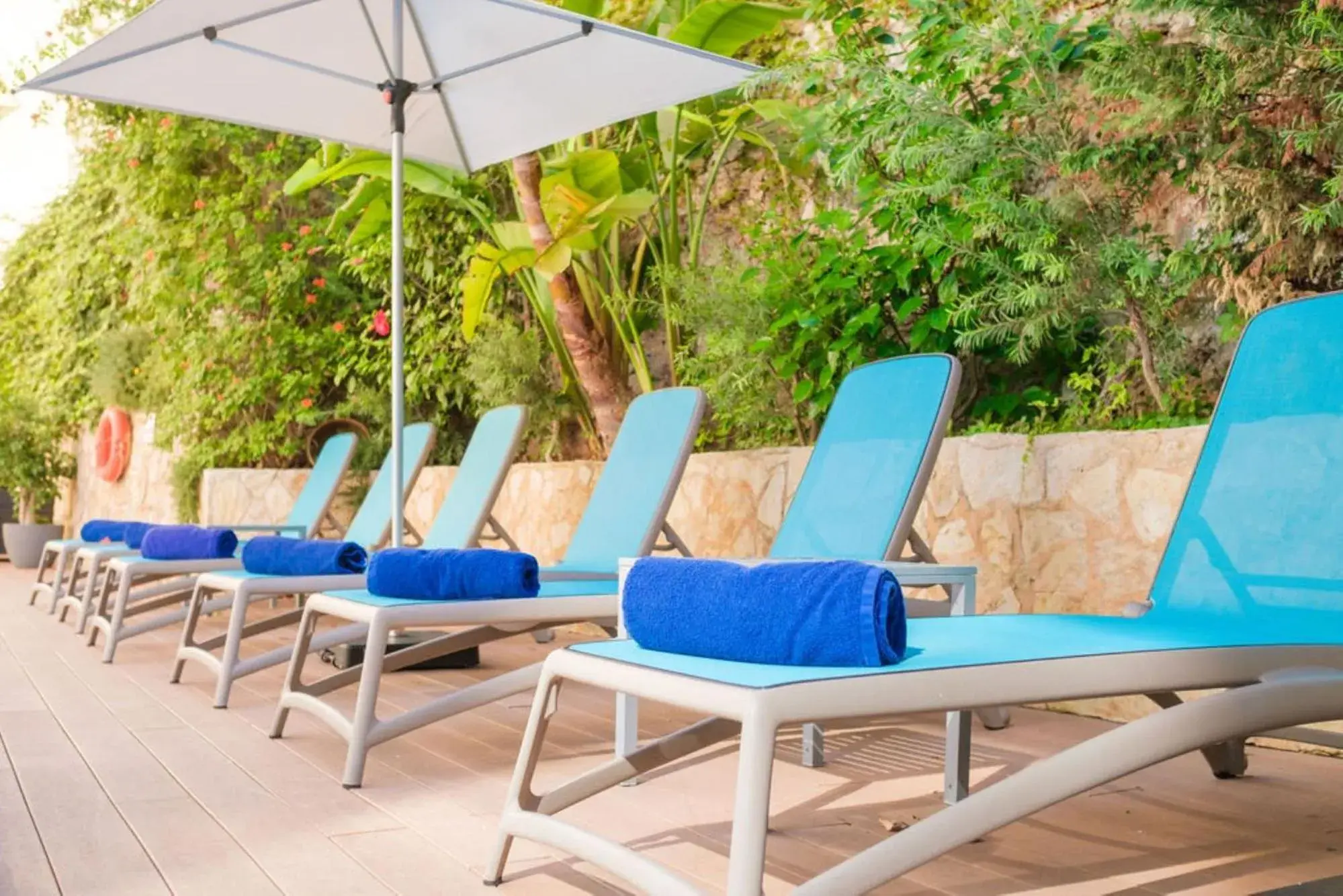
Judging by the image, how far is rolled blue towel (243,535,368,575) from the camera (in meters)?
4.26

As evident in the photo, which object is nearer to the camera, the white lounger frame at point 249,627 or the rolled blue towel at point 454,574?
the rolled blue towel at point 454,574

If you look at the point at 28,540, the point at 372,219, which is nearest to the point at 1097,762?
the point at 372,219

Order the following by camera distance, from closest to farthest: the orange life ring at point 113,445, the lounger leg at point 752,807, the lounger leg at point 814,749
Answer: the lounger leg at point 752,807 < the lounger leg at point 814,749 < the orange life ring at point 113,445

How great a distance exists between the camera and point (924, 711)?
1750 millimetres

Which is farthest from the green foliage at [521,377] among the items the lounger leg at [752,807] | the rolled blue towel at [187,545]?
the lounger leg at [752,807]

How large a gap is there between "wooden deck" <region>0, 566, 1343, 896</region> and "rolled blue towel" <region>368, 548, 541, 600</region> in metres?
0.46

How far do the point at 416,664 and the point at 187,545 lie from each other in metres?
1.08

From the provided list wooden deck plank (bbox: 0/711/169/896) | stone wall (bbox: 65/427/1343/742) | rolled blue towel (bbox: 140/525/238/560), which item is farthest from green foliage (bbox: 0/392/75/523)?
wooden deck plank (bbox: 0/711/169/896)

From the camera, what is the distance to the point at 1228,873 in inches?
93.4

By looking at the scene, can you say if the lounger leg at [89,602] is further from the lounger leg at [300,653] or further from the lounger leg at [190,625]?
the lounger leg at [300,653]

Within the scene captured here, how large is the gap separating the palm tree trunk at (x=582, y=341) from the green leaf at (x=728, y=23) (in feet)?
3.84

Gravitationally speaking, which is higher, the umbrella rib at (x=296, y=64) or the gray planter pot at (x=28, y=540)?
the umbrella rib at (x=296, y=64)

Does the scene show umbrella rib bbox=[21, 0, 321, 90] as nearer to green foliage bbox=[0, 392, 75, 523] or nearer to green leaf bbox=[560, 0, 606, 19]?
green leaf bbox=[560, 0, 606, 19]

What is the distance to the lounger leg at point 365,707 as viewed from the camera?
122 inches
